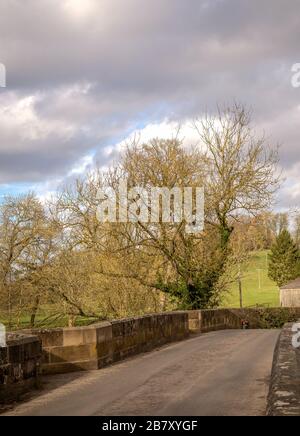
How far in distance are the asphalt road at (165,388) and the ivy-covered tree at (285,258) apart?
56.7m

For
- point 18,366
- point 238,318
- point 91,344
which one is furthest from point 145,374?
point 238,318

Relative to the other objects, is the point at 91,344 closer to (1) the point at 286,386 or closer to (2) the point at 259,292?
(1) the point at 286,386

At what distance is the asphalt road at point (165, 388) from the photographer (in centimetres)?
641

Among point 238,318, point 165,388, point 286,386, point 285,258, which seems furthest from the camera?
point 285,258

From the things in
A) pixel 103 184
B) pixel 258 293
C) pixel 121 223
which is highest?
pixel 103 184

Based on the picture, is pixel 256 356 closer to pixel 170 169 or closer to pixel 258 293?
pixel 170 169

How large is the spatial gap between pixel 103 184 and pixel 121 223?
235 cm

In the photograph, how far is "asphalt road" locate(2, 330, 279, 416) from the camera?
6406 millimetres

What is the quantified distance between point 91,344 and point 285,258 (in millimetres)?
60902

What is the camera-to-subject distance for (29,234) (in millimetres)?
36781

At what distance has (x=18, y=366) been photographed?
284 inches

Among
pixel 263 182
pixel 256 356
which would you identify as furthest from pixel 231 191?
pixel 256 356

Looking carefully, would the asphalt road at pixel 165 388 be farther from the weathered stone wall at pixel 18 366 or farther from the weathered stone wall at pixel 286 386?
the weathered stone wall at pixel 286 386
